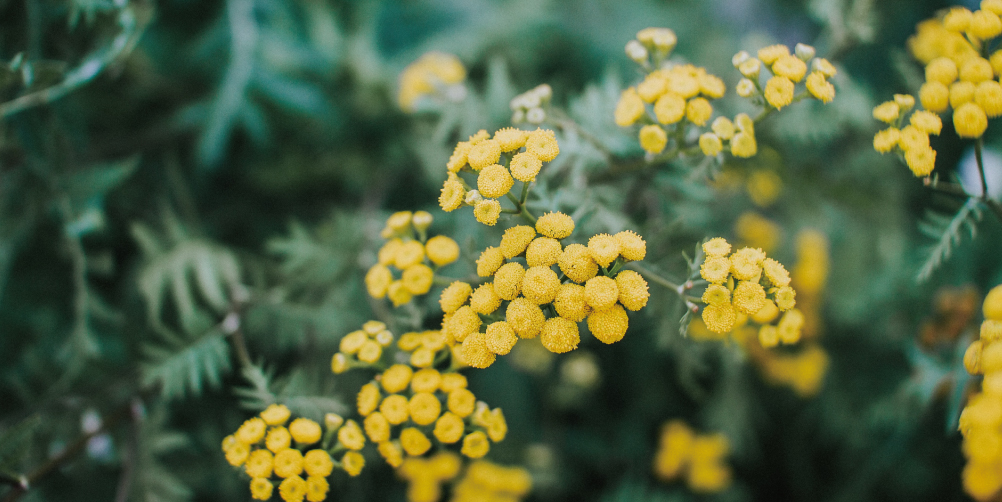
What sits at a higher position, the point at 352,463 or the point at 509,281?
the point at 509,281

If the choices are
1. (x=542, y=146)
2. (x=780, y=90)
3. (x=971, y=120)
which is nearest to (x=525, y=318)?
(x=542, y=146)

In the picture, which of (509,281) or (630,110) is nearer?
(509,281)

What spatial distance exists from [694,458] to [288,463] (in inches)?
51.4

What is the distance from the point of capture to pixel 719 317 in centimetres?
75

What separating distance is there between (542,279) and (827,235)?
173 centimetres

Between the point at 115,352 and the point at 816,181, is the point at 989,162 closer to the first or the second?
the point at 816,181

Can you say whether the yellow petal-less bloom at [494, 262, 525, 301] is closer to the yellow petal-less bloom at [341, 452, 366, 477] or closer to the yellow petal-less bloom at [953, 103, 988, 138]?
the yellow petal-less bloom at [341, 452, 366, 477]

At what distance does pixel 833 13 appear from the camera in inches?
48.6

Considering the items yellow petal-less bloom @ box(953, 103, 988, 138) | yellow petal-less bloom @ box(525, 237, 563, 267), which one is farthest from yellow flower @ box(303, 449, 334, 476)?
yellow petal-less bloom @ box(953, 103, 988, 138)

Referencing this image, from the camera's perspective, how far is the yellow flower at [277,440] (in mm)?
788

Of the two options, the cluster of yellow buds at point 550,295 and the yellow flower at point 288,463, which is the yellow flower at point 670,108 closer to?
the cluster of yellow buds at point 550,295

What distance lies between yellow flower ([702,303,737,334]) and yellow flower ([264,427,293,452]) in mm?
636

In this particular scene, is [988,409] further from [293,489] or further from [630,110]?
[293,489]

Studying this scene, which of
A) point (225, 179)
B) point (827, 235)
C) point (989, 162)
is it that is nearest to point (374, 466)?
point (225, 179)
